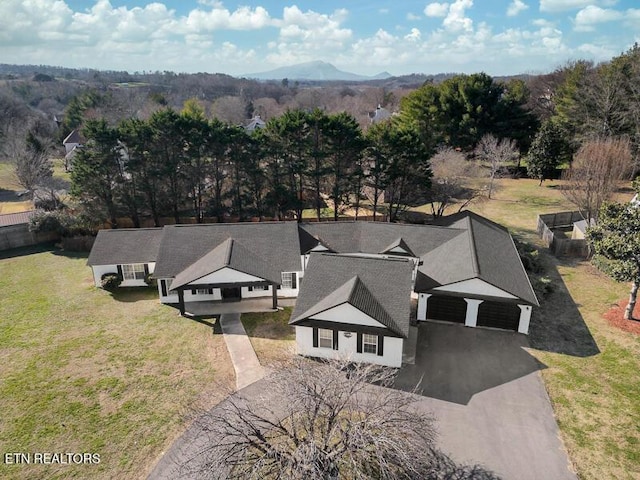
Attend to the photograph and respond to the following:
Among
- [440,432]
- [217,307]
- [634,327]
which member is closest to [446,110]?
[634,327]

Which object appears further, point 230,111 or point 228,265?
point 230,111

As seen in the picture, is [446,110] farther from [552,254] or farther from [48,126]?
[48,126]

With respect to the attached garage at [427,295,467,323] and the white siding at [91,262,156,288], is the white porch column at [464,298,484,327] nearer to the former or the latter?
the attached garage at [427,295,467,323]

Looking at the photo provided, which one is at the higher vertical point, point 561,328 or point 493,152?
point 493,152

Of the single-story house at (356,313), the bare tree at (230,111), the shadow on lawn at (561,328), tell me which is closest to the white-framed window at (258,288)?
the single-story house at (356,313)

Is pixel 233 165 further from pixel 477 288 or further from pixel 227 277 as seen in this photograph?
pixel 477 288

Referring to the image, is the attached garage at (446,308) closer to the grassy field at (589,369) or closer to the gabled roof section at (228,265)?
the grassy field at (589,369)

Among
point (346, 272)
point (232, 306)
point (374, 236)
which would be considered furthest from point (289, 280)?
point (374, 236)
